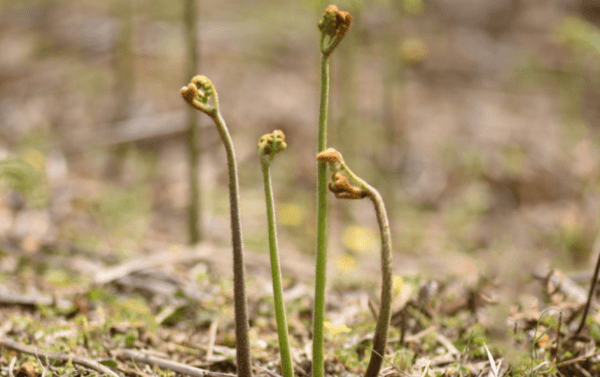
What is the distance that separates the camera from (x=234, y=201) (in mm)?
1240

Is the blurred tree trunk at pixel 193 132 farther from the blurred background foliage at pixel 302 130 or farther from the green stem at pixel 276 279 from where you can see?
the green stem at pixel 276 279

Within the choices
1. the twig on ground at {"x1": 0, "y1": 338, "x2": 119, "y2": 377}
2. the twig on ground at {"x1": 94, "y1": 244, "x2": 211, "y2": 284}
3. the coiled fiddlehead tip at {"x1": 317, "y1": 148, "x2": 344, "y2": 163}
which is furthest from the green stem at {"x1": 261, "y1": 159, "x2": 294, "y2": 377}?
the twig on ground at {"x1": 94, "y1": 244, "x2": 211, "y2": 284}

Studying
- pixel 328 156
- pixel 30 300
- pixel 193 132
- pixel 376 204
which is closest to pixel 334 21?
pixel 328 156

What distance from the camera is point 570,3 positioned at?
8.96 meters

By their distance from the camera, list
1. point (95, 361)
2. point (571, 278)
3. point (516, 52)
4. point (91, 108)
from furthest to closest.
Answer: point (516, 52) → point (91, 108) → point (571, 278) → point (95, 361)

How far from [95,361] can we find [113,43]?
553 centimetres

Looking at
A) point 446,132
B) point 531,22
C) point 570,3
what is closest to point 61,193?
point 446,132

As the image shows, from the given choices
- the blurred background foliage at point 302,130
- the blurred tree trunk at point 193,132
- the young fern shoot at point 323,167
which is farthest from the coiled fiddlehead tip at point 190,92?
the blurred background foliage at point 302,130

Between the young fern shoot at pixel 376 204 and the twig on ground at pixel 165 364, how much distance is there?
21.3 inches

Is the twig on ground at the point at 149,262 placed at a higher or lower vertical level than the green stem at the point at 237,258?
lower

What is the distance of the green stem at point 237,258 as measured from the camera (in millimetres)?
1227

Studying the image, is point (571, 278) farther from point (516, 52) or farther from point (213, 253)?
point (516, 52)

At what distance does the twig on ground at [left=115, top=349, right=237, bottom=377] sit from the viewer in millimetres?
1514

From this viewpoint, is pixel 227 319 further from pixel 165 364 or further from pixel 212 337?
pixel 165 364
